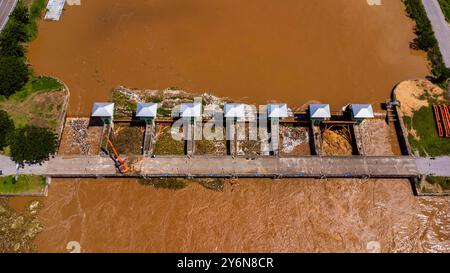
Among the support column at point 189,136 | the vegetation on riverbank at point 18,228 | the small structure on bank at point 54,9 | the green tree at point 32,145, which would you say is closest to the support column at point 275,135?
the support column at point 189,136

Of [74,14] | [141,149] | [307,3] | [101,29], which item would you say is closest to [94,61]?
[101,29]

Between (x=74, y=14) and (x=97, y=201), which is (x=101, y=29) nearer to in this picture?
(x=74, y=14)

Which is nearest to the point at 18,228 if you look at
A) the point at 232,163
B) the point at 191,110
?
the point at 191,110

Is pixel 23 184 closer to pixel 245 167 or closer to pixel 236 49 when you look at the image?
pixel 245 167

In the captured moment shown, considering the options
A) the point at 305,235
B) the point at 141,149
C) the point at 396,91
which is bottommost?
the point at 305,235

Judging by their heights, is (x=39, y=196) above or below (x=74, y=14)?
below

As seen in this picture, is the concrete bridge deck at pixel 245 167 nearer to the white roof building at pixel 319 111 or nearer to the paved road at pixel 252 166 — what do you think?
the paved road at pixel 252 166

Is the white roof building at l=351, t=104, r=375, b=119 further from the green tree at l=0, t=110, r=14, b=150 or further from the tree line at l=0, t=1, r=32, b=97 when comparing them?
the tree line at l=0, t=1, r=32, b=97
